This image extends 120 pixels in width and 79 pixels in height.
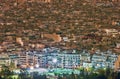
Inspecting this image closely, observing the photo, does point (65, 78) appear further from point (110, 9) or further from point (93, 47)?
point (110, 9)

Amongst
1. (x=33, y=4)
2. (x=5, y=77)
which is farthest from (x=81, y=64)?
(x=33, y=4)

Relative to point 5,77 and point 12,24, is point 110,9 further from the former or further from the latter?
point 5,77

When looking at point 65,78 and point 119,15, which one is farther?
point 119,15

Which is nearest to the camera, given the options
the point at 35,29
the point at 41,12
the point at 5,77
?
the point at 5,77

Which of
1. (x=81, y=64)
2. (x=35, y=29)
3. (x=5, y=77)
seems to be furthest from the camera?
(x=35, y=29)

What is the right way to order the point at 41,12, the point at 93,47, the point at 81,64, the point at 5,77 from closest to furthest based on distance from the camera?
the point at 5,77 → the point at 81,64 → the point at 93,47 → the point at 41,12

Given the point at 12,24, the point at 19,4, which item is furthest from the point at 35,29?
the point at 19,4
